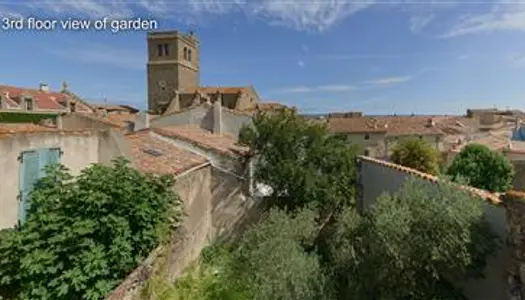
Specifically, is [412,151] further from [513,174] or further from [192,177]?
[192,177]

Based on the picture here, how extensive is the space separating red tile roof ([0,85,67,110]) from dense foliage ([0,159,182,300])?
138 ft

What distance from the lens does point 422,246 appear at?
7355 millimetres

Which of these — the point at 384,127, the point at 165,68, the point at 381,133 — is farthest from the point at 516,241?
the point at 165,68

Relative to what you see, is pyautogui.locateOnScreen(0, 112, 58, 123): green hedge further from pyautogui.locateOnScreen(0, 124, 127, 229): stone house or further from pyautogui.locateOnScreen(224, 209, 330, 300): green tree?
pyautogui.locateOnScreen(224, 209, 330, 300): green tree

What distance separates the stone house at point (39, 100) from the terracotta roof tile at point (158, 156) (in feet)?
103

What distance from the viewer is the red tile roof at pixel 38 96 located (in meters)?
45.3

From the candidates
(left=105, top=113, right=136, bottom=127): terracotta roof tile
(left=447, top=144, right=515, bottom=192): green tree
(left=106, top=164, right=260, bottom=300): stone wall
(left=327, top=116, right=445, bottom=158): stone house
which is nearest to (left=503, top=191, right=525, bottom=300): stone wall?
(left=106, top=164, right=260, bottom=300): stone wall

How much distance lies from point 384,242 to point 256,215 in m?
9.71

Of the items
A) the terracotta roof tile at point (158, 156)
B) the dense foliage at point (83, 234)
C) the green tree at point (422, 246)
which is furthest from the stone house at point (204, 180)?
the green tree at point (422, 246)

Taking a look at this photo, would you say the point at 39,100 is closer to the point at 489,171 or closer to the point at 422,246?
the point at 489,171

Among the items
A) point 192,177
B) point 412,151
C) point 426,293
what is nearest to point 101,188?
point 192,177

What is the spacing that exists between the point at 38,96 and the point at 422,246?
4970 cm

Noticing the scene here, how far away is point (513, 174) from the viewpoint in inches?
1134

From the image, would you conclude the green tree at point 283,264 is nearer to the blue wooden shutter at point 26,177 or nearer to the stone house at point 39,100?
the blue wooden shutter at point 26,177
